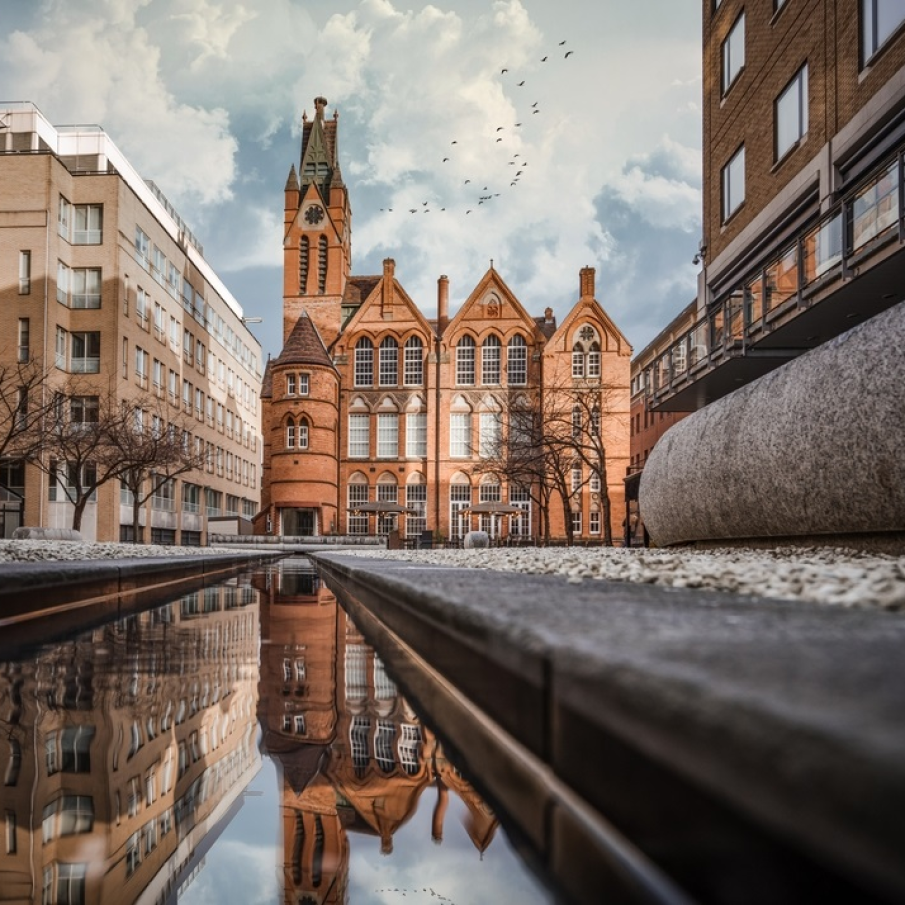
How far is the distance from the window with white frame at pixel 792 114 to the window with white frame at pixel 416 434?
40710mm

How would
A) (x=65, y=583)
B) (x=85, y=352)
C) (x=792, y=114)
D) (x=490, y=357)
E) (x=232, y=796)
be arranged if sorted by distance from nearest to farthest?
(x=232, y=796)
(x=65, y=583)
(x=792, y=114)
(x=85, y=352)
(x=490, y=357)

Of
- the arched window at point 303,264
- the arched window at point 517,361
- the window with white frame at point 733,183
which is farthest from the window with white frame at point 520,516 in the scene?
the window with white frame at point 733,183

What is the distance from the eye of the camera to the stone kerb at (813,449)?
6.41m

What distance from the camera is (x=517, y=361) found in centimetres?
5709

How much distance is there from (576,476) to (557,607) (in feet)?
176

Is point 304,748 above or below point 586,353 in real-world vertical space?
below

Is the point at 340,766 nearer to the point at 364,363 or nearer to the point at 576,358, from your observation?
the point at 576,358

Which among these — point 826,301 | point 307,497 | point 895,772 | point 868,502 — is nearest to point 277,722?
point 895,772

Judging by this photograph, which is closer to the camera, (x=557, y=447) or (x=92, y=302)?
(x=557, y=447)

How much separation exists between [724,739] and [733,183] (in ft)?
68.1

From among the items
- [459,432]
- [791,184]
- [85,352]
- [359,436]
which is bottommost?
[359,436]

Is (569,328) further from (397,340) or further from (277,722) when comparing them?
(277,722)

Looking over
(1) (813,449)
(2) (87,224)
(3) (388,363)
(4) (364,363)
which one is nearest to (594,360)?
(3) (388,363)

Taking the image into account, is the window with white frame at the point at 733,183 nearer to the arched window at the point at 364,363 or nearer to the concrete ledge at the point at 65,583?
the concrete ledge at the point at 65,583
